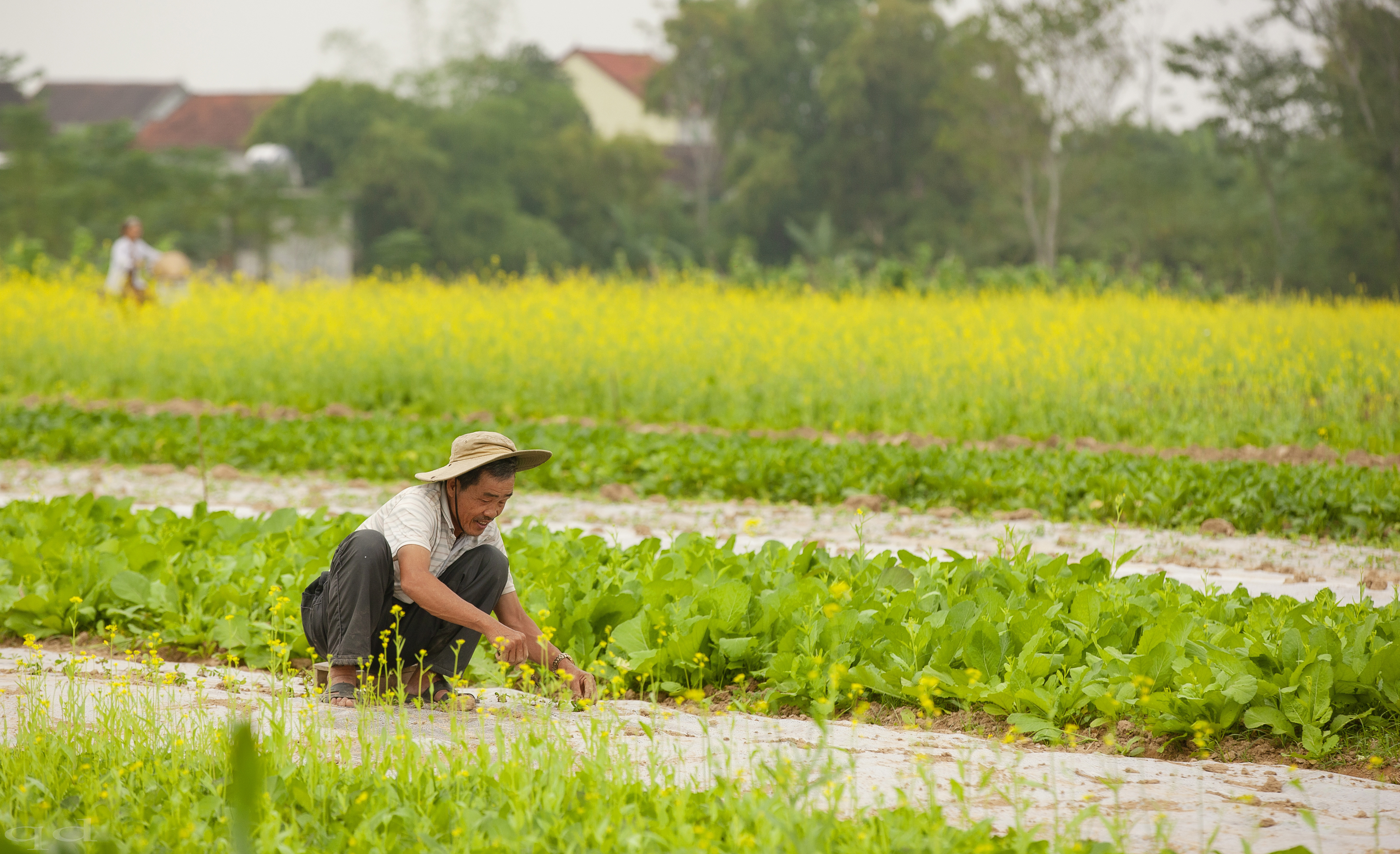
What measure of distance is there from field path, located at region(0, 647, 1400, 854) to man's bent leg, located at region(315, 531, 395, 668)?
19cm

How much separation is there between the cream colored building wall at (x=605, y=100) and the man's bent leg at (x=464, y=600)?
51.0 m

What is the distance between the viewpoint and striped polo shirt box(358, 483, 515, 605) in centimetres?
370

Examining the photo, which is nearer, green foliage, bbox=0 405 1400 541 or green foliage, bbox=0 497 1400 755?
green foliage, bbox=0 497 1400 755

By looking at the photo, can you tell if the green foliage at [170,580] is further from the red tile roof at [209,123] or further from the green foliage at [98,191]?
the red tile roof at [209,123]

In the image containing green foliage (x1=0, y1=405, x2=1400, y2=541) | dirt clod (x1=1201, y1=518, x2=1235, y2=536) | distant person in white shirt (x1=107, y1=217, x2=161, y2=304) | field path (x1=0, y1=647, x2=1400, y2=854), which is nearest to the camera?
field path (x1=0, y1=647, x2=1400, y2=854)

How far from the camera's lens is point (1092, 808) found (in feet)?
8.21

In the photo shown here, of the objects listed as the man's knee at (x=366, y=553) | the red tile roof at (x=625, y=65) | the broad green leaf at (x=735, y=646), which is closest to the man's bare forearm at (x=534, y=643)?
the man's knee at (x=366, y=553)

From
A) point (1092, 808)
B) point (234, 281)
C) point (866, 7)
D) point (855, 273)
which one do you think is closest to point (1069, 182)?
point (866, 7)

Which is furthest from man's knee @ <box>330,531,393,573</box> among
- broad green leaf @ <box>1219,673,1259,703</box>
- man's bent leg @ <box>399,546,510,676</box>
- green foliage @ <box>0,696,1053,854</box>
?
broad green leaf @ <box>1219,673,1259,703</box>

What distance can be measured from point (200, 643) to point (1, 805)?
1.98m

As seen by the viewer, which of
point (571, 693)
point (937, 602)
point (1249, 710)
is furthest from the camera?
point (937, 602)

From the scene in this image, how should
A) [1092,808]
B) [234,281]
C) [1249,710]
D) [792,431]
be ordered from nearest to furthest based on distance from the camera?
[1092,808]
[1249,710]
[792,431]
[234,281]

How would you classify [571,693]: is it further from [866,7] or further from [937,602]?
[866,7]

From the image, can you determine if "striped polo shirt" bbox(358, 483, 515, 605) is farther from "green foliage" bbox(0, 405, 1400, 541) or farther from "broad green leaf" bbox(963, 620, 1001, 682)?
"green foliage" bbox(0, 405, 1400, 541)
